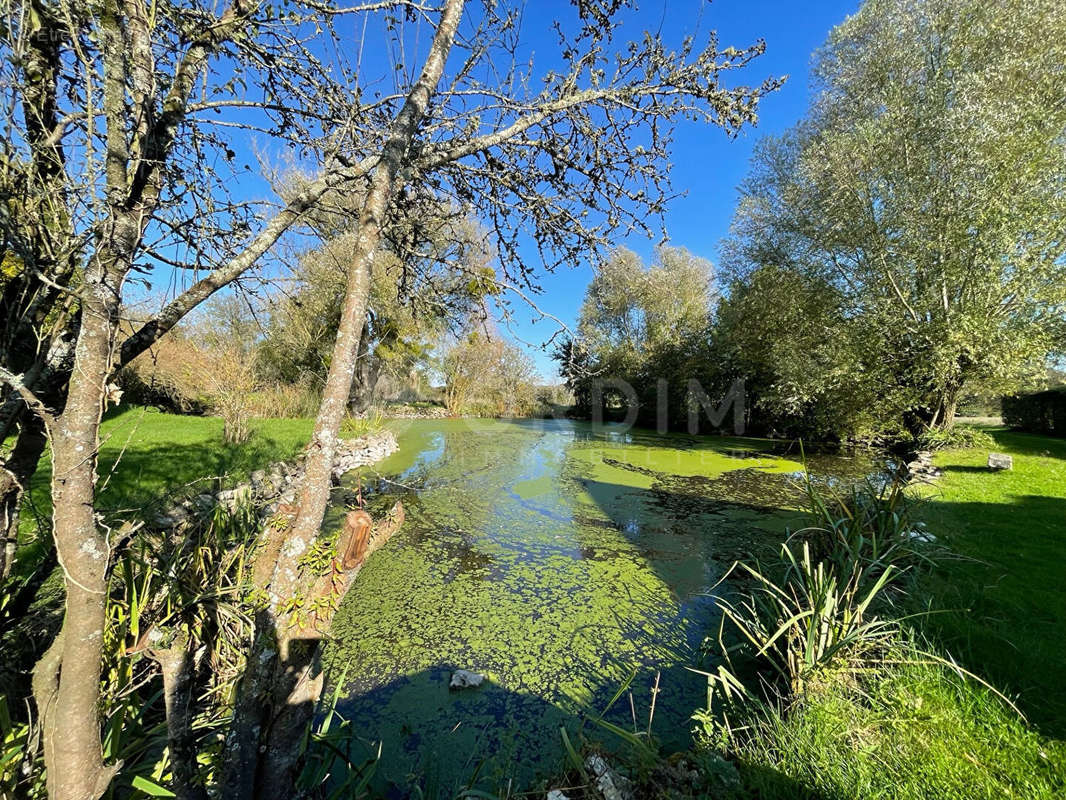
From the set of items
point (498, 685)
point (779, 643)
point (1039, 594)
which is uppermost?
point (1039, 594)

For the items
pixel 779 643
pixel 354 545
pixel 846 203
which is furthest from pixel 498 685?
pixel 846 203

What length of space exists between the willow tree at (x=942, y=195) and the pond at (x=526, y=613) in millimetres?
3798

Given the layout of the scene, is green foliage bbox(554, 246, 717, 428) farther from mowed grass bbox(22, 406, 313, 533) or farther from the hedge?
mowed grass bbox(22, 406, 313, 533)

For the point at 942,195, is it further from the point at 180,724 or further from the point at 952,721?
the point at 180,724

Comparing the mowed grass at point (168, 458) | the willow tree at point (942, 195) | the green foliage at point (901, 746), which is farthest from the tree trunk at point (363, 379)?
the willow tree at point (942, 195)

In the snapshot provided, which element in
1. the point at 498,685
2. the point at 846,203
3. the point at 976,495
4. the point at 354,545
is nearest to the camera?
the point at 354,545

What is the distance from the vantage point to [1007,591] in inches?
104

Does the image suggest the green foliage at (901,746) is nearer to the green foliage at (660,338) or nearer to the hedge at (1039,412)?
the green foliage at (660,338)

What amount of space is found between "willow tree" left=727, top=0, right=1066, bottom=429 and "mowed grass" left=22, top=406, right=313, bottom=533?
10.2m

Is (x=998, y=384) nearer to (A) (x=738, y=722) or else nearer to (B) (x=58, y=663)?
(A) (x=738, y=722)

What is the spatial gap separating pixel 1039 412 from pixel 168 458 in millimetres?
20504

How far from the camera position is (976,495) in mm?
5137

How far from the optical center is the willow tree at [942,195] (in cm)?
628

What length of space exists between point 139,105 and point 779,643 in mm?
3502
